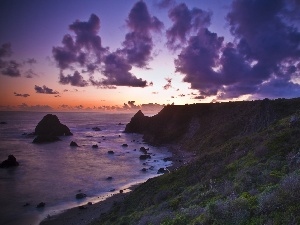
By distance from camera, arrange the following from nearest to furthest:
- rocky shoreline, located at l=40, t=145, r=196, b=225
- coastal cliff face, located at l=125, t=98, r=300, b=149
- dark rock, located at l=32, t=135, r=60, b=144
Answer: rocky shoreline, located at l=40, t=145, r=196, b=225, coastal cliff face, located at l=125, t=98, r=300, b=149, dark rock, located at l=32, t=135, r=60, b=144

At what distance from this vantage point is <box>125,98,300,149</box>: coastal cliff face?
53.7m

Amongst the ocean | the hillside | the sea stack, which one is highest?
the hillside

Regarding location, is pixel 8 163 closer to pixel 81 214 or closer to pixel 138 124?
pixel 81 214

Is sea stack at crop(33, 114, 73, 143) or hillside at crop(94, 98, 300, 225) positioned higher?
hillside at crop(94, 98, 300, 225)

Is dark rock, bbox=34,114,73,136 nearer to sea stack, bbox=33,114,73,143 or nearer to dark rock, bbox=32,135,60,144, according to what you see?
sea stack, bbox=33,114,73,143

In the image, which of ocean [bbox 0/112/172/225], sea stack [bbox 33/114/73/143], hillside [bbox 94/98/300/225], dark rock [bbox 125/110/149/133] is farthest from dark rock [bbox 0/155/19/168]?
dark rock [bbox 125/110/149/133]

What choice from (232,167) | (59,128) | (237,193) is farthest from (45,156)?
(237,193)

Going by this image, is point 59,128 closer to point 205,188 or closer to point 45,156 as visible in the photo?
point 45,156

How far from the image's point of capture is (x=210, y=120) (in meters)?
85.3

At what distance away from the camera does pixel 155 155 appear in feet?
226

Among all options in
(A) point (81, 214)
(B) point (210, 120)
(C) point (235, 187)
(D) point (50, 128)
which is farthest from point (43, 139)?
(C) point (235, 187)

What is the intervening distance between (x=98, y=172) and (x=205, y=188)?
39227 mm

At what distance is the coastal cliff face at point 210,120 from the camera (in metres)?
53.7

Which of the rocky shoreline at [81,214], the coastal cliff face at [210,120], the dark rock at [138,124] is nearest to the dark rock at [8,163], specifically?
the rocky shoreline at [81,214]
